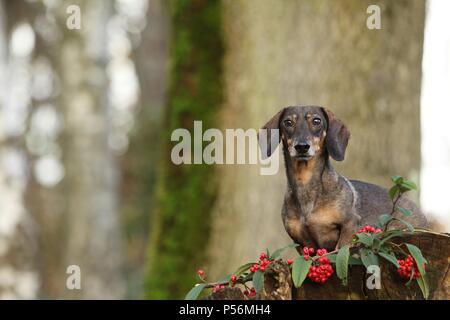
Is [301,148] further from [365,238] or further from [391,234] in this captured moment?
[391,234]

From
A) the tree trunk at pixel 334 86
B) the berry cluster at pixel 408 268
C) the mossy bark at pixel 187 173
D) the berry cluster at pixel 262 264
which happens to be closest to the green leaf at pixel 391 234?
the berry cluster at pixel 408 268

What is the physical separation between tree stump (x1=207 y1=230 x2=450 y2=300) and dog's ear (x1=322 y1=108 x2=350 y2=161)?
58 centimetres

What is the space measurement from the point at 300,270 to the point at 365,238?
345 millimetres

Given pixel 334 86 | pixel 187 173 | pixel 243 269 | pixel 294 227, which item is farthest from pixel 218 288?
pixel 187 173

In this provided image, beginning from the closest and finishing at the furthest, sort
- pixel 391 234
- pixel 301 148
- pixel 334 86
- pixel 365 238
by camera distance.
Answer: pixel 301 148
pixel 365 238
pixel 391 234
pixel 334 86

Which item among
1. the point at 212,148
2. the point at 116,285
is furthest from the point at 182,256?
the point at 116,285

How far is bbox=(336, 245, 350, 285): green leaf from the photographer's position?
3.40 metres

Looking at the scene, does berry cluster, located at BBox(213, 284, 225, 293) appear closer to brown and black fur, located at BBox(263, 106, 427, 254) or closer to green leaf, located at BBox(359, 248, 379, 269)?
brown and black fur, located at BBox(263, 106, 427, 254)

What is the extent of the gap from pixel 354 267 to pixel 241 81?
4990 millimetres

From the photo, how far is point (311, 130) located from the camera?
348 cm

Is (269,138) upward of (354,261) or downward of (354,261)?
upward

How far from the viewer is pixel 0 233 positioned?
15.2 meters
